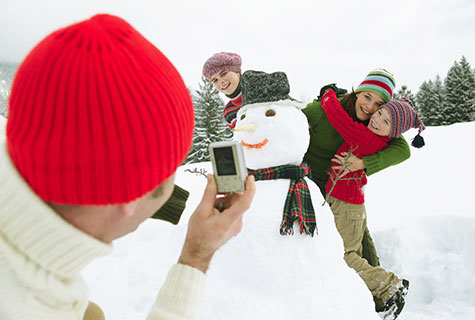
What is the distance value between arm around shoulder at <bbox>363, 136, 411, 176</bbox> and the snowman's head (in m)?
0.58

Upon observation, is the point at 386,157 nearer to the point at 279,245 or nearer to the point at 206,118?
the point at 279,245

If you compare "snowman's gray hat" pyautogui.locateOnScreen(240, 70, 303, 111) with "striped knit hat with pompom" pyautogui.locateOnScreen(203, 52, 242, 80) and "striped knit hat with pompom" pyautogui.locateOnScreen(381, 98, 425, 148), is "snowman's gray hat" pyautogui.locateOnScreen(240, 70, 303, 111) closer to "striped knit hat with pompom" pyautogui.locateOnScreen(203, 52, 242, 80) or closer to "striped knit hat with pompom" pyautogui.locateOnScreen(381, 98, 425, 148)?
"striped knit hat with pompom" pyautogui.locateOnScreen(381, 98, 425, 148)

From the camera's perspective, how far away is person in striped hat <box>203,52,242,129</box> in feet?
9.57

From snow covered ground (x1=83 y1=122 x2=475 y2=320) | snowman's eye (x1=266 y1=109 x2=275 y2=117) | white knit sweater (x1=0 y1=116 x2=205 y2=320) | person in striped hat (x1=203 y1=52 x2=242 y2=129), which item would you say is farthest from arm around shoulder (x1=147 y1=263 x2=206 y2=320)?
person in striped hat (x1=203 y1=52 x2=242 y2=129)

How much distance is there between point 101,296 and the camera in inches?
82.3

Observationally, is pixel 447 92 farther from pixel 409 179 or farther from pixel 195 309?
pixel 195 309

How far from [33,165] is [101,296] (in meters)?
1.84

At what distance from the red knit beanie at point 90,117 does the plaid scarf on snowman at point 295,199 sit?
1252 millimetres

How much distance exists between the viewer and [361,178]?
94.2 inches

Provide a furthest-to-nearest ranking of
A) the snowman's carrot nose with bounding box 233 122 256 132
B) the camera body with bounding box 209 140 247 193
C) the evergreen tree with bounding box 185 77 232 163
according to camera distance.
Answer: the evergreen tree with bounding box 185 77 232 163
the snowman's carrot nose with bounding box 233 122 256 132
the camera body with bounding box 209 140 247 193

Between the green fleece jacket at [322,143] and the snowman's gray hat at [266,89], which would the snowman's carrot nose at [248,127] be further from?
the green fleece jacket at [322,143]

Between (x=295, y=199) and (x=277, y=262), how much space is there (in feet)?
1.40

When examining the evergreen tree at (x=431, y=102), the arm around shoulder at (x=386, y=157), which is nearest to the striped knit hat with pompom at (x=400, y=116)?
the arm around shoulder at (x=386, y=157)

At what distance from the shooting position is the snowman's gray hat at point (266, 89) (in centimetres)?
206
